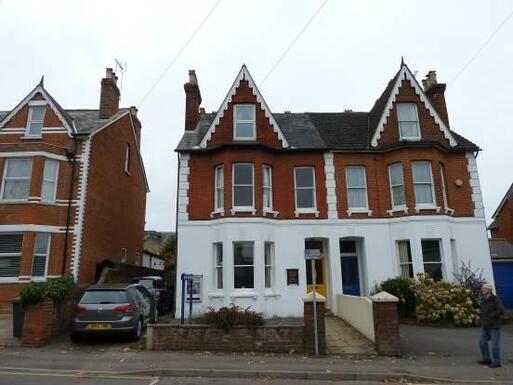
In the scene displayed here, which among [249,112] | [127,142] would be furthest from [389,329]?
[127,142]

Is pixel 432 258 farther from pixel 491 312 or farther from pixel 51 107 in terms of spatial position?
pixel 51 107

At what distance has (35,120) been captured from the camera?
20.2 metres

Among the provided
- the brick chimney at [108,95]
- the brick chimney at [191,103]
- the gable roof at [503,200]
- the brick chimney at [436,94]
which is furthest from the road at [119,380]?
the gable roof at [503,200]

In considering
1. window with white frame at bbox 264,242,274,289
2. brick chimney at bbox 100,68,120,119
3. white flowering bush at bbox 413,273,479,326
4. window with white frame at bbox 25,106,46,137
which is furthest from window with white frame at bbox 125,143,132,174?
white flowering bush at bbox 413,273,479,326

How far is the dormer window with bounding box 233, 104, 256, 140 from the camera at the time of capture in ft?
62.8

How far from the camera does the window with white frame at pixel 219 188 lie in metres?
18.1

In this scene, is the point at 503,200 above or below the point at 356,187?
above

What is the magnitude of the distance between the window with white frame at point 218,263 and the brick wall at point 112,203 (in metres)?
6.23

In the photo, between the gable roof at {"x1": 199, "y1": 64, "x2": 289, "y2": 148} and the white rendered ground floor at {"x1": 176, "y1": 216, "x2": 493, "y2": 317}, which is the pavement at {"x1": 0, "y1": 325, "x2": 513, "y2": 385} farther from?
the gable roof at {"x1": 199, "y1": 64, "x2": 289, "y2": 148}

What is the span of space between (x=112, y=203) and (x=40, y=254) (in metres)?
5.39

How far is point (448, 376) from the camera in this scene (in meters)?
8.83

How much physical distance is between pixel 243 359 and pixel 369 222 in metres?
10.1

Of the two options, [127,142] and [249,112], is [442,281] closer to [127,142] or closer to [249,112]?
[249,112]

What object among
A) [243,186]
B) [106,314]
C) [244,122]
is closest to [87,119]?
[244,122]
